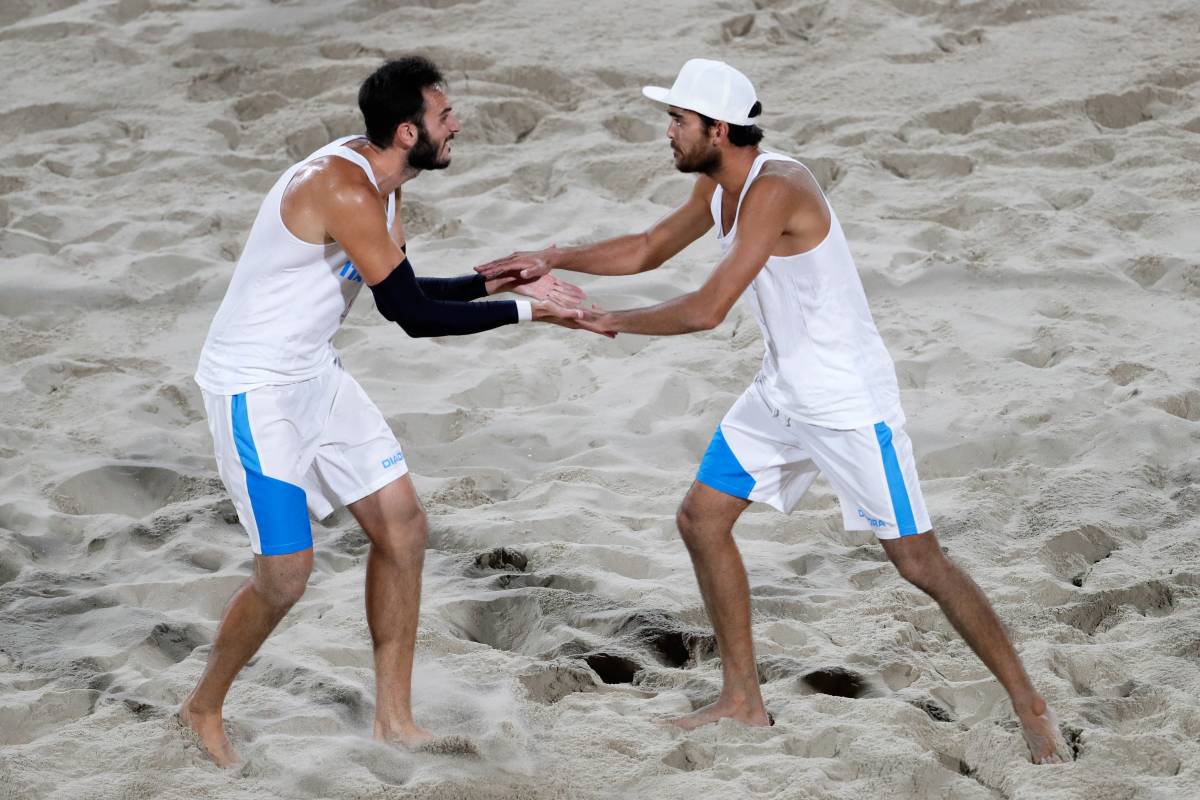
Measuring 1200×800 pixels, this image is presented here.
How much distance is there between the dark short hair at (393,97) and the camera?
4117mm

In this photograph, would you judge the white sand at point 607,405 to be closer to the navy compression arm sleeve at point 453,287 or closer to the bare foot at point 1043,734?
the bare foot at point 1043,734

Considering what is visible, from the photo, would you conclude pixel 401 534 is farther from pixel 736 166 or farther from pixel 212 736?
pixel 736 166

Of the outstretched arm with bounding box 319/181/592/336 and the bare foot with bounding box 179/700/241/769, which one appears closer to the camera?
the outstretched arm with bounding box 319/181/592/336

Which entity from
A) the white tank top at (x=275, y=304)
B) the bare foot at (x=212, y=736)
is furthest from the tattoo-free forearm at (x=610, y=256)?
the bare foot at (x=212, y=736)

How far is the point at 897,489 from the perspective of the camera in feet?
13.3

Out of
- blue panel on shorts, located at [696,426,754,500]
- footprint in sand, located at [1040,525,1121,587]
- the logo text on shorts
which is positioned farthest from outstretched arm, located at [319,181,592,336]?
footprint in sand, located at [1040,525,1121,587]

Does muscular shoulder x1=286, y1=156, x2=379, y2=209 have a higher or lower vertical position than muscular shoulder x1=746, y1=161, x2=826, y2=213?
higher

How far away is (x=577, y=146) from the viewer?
8.83 m

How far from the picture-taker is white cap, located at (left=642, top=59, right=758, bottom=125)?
13.7ft

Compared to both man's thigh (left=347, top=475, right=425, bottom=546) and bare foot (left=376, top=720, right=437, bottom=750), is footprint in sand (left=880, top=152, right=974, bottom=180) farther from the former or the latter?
bare foot (left=376, top=720, right=437, bottom=750)

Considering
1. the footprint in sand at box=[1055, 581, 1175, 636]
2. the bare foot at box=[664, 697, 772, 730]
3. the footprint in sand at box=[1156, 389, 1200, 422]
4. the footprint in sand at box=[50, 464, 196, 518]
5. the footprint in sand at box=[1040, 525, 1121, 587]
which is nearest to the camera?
the bare foot at box=[664, 697, 772, 730]

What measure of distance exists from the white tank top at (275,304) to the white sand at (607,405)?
1.10 metres

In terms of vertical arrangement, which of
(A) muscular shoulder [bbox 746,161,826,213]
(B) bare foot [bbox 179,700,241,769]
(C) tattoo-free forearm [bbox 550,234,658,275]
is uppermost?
(A) muscular shoulder [bbox 746,161,826,213]

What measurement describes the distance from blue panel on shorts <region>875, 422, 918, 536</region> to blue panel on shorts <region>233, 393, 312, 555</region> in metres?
1.73
